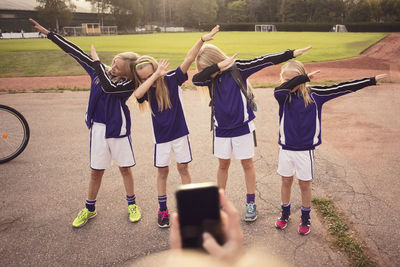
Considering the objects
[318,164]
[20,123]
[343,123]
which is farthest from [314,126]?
[20,123]

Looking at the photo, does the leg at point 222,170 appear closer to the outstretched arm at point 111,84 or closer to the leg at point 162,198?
the leg at point 162,198

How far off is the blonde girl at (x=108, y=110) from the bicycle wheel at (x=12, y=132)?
7.83 ft

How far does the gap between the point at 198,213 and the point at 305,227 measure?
273 cm

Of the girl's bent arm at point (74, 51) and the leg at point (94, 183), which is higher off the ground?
the girl's bent arm at point (74, 51)

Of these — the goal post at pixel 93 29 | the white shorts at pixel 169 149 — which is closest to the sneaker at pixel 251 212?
the white shorts at pixel 169 149

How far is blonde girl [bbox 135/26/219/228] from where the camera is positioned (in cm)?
322

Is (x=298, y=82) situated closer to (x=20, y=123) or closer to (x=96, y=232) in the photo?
(x=96, y=232)

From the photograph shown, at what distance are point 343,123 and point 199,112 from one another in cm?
350

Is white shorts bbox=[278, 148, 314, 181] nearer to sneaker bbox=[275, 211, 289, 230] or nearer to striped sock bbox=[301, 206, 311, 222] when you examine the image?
striped sock bbox=[301, 206, 311, 222]

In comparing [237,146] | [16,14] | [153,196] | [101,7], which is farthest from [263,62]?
[101,7]

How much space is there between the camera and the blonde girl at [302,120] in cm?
304

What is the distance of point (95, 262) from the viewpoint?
9.21ft

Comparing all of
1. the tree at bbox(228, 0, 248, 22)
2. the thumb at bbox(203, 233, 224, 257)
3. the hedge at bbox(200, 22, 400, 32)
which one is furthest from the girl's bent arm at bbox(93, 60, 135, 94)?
the tree at bbox(228, 0, 248, 22)

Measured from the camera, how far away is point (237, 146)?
3.44 meters
